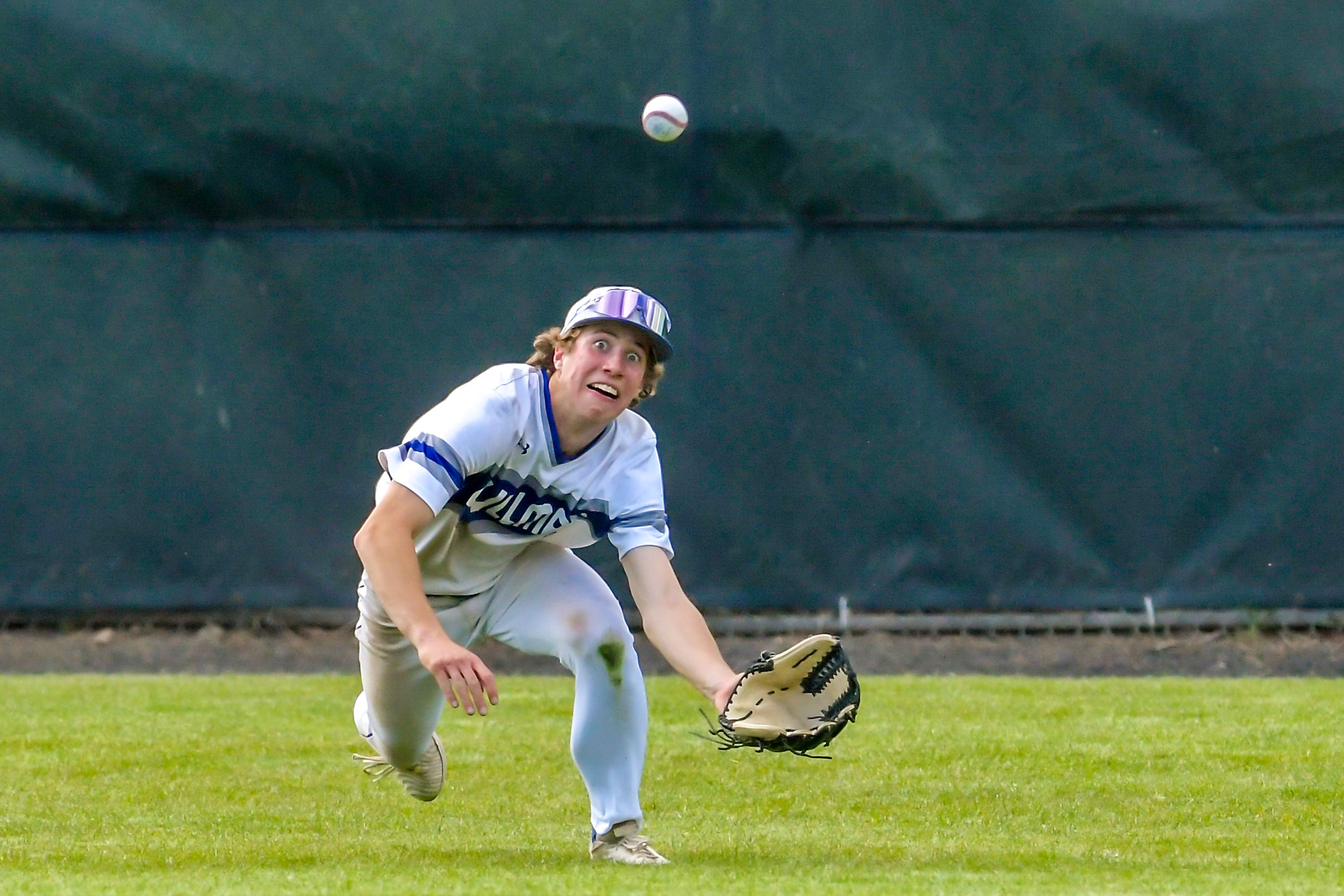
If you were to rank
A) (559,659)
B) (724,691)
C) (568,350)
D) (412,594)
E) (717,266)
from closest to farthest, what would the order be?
(412,594), (724,691), (568,350), (559,659), (717,266)

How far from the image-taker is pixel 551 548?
4.79 meters

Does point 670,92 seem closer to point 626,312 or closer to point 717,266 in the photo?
point 717,266

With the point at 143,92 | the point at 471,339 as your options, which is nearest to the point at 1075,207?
the point at 471,339

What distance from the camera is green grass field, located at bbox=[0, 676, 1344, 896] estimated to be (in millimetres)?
3889

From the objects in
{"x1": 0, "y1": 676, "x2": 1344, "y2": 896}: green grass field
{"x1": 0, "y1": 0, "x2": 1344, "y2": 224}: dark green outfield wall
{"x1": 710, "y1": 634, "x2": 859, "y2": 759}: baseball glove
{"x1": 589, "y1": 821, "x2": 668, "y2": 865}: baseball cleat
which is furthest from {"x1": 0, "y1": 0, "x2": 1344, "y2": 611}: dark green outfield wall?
{"x1": 710, "y1": 634, "x2": 859, "y2": 759}: baseball glove

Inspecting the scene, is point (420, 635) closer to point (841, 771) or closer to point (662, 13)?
point (841, 771)

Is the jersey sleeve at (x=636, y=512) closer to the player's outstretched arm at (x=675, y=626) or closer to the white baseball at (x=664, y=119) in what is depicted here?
the player's outstretched arm at (x=675, y=626)

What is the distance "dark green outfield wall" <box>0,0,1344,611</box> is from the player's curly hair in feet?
13.3

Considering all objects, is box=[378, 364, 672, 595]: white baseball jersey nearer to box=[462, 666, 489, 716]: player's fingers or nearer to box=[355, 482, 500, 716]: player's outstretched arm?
box=[355, 482, 500, 716]: player's outstretched arm

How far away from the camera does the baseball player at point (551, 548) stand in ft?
13.8

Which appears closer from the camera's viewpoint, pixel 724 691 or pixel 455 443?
pixel 724 691

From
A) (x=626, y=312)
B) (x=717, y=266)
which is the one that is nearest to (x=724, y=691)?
(x=626, y=312)

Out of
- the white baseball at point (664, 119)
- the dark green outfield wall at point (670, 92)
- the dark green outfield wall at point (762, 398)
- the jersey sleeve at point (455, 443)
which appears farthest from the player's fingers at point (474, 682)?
the dark green outfield wall at point (670, 92)

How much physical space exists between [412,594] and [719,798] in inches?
62.5
